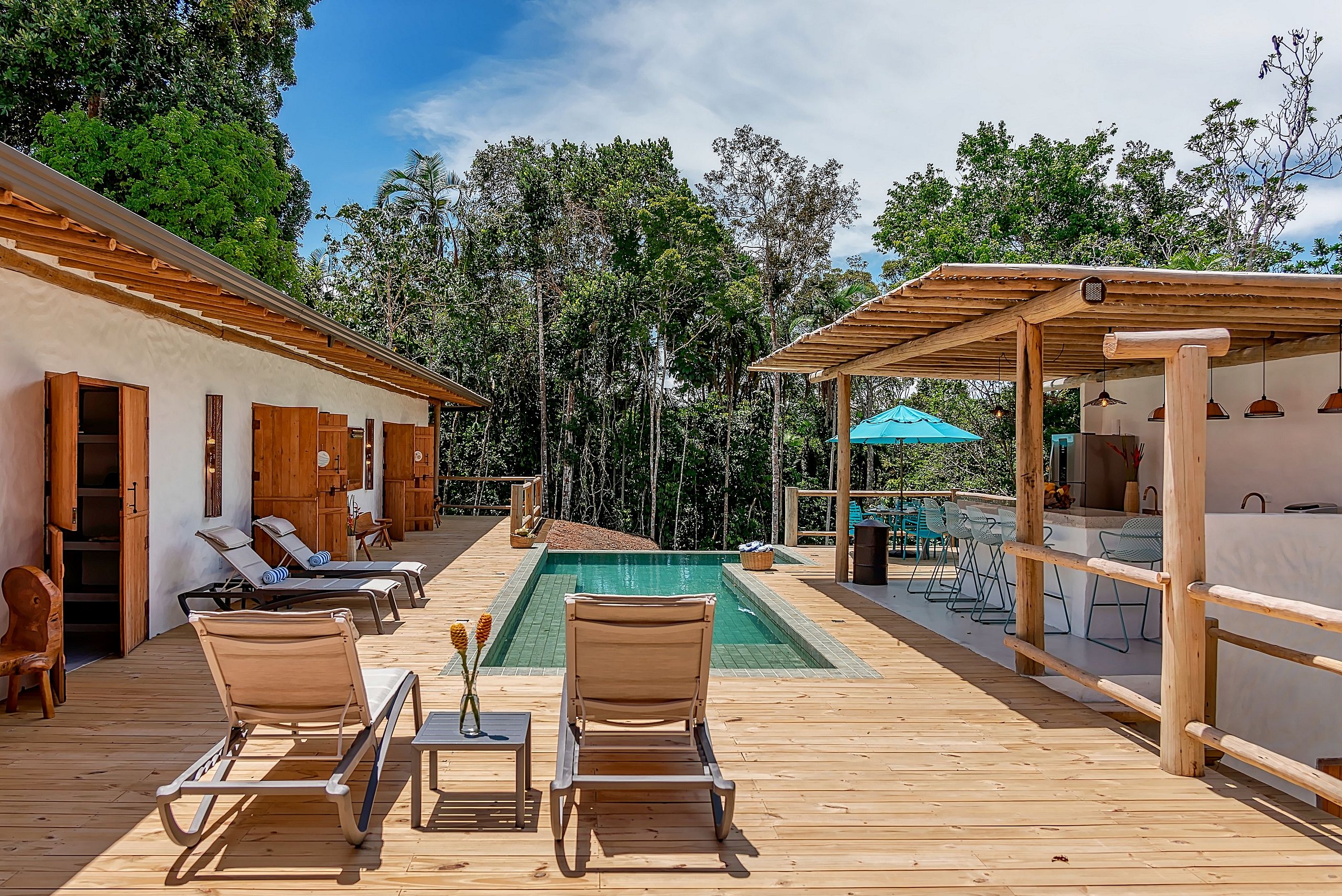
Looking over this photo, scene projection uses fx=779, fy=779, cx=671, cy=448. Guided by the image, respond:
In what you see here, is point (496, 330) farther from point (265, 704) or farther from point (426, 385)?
point (265, 704)

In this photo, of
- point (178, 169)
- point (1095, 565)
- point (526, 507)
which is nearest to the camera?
point (1095, 565)

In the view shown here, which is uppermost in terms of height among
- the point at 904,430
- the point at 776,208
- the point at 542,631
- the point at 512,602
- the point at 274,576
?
the point at 776,208

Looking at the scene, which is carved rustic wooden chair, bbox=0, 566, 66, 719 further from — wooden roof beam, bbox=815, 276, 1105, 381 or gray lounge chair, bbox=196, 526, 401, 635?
wooden roof beam, bbox=815, 276, 1105, 381

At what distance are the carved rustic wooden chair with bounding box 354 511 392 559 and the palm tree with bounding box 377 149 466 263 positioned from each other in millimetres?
10709

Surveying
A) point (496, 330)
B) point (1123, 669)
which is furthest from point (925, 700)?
point (496, 330)

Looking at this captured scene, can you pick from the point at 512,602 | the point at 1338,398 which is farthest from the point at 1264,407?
the point at 512,602

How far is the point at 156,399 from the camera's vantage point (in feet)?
19.5

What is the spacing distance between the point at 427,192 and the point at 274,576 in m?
16.1

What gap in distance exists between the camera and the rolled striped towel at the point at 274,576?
6.44m

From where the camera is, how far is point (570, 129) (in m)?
21.4

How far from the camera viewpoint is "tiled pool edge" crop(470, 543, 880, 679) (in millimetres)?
5113

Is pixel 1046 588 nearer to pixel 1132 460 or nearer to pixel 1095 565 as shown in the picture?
pixel 1132 460

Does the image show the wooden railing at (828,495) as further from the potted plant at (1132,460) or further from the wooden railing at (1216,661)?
the wooden railing at (1216,661)

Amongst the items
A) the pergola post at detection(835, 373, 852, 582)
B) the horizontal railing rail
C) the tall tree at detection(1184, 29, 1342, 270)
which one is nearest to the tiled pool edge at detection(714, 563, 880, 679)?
the pergola post at detection(835, 373, 852, 582)
